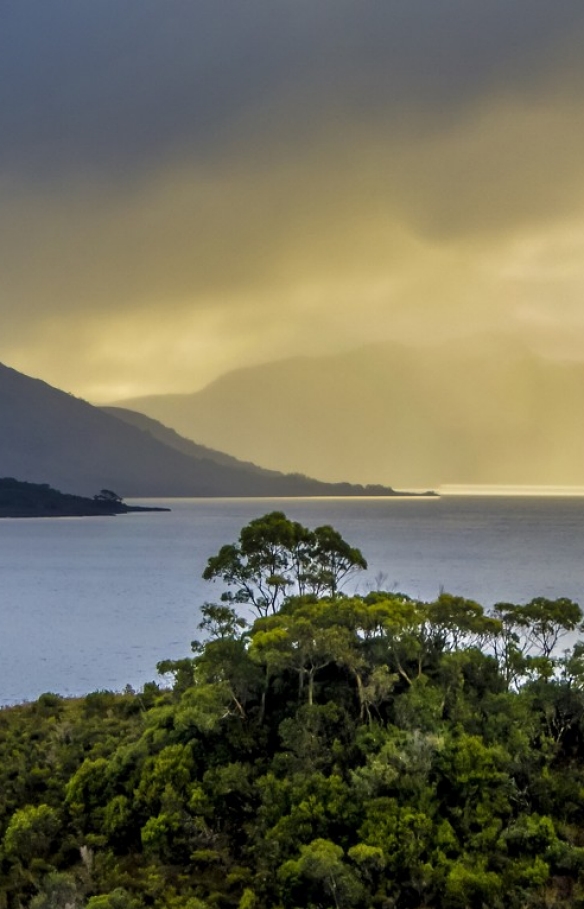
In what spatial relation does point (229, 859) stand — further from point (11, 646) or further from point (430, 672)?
point (11, 646)

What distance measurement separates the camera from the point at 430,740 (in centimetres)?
1991

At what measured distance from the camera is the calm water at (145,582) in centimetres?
4762

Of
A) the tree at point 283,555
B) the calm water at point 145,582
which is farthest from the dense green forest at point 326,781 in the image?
the calm water at point 145,582

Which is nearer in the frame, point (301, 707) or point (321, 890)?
point (321, 890)

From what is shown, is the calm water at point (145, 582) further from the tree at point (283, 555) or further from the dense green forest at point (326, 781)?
the dense green forest at point (326, 781)

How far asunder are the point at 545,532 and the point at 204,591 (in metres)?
96.3

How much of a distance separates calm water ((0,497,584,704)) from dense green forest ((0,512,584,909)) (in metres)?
14.6

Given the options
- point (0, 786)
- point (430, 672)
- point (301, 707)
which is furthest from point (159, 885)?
point (430, 672)

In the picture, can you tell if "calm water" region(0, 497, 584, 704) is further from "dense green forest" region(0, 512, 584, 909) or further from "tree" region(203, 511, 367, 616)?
"dense green forest" region(0, 512, 584, 909)

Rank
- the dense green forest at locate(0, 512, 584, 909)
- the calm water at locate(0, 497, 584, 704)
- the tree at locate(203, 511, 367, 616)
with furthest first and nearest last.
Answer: the calm water at locate(0, 497, 584, 704)
the tree at locate(203, 511, 367, 616)
the dense green forest at locate(0, 512, 584, 909)

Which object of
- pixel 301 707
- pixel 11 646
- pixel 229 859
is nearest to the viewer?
pixel 229 859

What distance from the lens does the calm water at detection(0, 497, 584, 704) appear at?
47.6 m

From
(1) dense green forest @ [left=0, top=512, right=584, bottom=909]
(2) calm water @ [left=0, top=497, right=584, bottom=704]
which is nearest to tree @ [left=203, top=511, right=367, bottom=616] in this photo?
(1) dense green forest @ [left=0, top=512, right=584, bottom=909]

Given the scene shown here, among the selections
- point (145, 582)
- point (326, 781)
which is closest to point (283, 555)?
point (326, 781)
